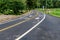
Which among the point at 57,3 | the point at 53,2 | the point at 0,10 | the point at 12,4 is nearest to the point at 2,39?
the point at 0,10

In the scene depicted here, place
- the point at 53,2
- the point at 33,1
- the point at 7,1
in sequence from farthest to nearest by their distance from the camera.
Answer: the point at 53,2, the point at 33,1, the point at 7,1

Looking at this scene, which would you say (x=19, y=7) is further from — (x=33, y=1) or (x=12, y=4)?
(x=33, y=1)

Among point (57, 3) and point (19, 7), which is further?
point (57, 3)

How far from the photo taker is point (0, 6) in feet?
182

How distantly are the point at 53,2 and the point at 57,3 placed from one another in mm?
10164

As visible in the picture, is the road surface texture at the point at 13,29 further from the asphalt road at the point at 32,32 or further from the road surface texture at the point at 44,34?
the road surface texture at the point at 44,34

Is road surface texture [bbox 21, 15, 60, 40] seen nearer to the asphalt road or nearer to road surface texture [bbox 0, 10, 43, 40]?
the asphalt road

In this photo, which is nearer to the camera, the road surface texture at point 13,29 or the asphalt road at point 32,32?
the asphalt road at point 32,32

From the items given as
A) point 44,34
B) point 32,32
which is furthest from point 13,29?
point 44,34

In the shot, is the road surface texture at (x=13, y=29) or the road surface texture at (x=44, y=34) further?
the road surface texture at (x=13, y=29)

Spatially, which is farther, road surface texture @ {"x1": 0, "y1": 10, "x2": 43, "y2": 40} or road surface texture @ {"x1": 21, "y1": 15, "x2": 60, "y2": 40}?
road surface texture @ {"x1": 0, "y1": 10, "x2": 43, "y2": 40}

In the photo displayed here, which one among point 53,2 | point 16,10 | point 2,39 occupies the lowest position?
point 53,2

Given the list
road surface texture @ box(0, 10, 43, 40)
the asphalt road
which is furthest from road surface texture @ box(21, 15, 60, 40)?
road surface texture @ box(0, 10, 43, 40)

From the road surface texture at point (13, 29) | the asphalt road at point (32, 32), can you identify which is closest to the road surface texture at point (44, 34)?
the asphalt road at point (32, 32)
